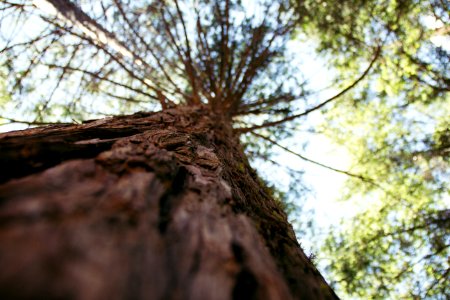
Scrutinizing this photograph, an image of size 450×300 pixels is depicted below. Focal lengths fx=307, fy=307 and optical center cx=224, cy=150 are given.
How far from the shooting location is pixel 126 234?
1.92ft

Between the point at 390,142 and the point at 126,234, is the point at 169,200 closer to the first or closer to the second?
the point at 126,234

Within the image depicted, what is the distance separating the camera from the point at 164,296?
0.52 metres

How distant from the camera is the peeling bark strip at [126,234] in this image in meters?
0.46

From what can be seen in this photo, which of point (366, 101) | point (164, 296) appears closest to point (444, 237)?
point (366, 101)

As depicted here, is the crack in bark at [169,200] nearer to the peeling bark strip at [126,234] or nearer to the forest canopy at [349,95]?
the peeling bark strip at [126,234]

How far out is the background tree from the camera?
574 cm

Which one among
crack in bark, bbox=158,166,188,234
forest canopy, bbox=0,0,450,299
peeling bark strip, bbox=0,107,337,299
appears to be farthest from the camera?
forest canopy, bbox=0,0,450,299

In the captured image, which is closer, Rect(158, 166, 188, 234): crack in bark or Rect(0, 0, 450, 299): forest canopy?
Rect(158, 166, 188, 234): crack in bark

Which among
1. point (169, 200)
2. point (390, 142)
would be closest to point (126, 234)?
point (169, 200)

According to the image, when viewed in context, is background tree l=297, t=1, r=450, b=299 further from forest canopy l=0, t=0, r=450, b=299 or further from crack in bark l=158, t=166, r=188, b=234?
crack in bark l=158, t=166, r=188, b=234

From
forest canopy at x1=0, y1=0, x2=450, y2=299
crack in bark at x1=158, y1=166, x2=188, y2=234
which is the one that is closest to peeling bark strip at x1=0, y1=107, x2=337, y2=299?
crack in bark at x1=158, y1=166, x2=188, y2=234

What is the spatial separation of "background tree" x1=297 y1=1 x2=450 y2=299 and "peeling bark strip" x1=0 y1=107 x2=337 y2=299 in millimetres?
5363

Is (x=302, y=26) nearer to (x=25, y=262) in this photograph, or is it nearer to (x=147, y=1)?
(x=147, y=1)

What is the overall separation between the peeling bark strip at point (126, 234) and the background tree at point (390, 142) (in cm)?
536
